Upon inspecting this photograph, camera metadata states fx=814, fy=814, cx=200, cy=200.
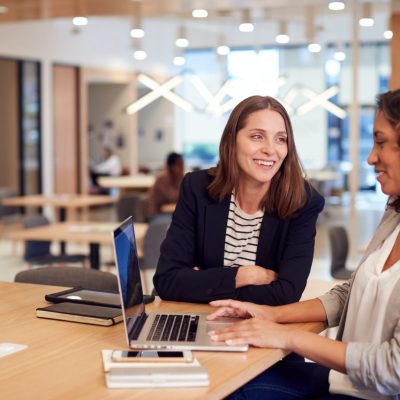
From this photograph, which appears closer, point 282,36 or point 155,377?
point 155,377

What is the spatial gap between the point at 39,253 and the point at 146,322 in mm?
5555

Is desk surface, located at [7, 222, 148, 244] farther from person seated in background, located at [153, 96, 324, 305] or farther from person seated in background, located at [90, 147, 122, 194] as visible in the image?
person seated in background, located at [90, 147, 122, 194]

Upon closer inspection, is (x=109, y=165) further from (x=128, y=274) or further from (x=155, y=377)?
(x=155, y=377)

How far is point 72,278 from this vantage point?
377 cm

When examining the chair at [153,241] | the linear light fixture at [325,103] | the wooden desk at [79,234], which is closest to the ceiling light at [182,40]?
the linear light fixture at [325,103]

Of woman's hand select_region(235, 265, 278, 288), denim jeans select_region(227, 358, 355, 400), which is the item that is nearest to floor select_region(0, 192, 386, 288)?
woman's hand select_region(235, 265, 278, 288)

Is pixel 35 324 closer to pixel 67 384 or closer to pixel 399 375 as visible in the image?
pixel 67 384

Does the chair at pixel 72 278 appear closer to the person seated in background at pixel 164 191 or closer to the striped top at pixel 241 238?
the striped top at pixel 241 238

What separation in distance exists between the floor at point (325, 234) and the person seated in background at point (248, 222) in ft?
11.0

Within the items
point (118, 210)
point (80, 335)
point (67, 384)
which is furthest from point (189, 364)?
point (118, 210)

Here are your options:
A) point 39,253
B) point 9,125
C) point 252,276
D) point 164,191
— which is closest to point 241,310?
point 252,276

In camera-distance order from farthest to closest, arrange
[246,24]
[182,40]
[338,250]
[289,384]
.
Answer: [182,40] < [246,24] < [338,250] < [289,384]

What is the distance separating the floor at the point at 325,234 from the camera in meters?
9.61

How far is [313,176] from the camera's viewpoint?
14812mm
